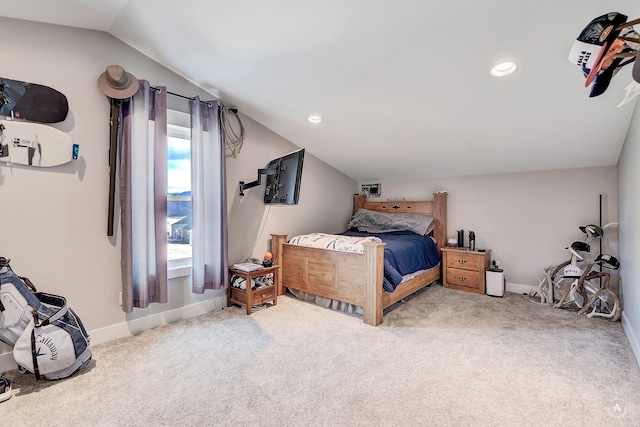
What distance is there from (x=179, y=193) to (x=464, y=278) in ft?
11.7

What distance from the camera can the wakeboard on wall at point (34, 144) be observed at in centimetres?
195

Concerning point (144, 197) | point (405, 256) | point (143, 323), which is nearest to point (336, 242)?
point (405, 256)

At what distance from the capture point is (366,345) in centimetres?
227

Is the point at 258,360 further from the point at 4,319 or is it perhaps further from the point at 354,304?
the point at 4,319

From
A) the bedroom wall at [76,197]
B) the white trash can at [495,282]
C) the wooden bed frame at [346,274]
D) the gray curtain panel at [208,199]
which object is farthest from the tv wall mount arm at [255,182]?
the white trash can at [495,282]

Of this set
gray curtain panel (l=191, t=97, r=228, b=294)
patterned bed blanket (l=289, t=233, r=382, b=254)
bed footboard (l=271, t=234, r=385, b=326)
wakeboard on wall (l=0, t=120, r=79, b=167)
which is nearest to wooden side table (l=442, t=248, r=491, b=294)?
patterned bed blanket (l=289, t=233, r=382, b=254)

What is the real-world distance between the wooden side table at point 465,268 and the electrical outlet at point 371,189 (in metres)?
1.49

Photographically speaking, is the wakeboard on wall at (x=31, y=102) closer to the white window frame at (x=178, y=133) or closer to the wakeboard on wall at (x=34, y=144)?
the wakeboard on wall at (x=34, y=144)

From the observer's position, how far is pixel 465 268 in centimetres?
379

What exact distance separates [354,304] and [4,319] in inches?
99.9

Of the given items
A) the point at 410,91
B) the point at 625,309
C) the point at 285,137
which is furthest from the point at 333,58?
the point at 625,309

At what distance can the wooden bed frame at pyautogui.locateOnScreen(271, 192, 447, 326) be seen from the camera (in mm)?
2684

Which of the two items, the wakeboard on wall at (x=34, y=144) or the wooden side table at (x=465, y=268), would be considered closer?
the wakeboard on wall at (x=34, y=144)

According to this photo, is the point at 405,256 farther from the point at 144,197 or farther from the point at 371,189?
the point at 144,197
